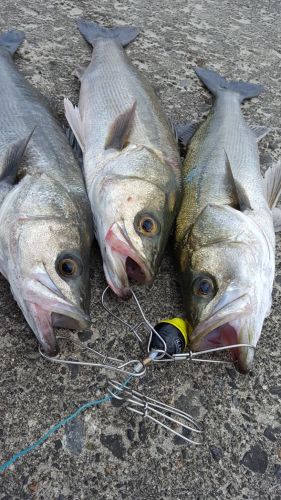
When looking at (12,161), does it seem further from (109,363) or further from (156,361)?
(156,361)

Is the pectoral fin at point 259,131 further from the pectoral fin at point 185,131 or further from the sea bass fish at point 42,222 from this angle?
the sea bass fish at point 42,222

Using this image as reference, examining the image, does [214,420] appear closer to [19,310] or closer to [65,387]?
[65,387]

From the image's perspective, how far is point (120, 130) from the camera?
329 centimetres

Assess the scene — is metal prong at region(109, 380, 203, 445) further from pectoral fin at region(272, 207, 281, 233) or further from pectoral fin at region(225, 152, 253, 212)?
pectoral fin at region(272, 207, 281, 233)

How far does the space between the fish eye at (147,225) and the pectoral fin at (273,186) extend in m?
0.98

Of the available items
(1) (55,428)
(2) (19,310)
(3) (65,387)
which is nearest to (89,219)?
(2) (19,310)

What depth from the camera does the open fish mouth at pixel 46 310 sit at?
2.30 m

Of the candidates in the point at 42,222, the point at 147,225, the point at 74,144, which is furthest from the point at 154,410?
the point at 74,144

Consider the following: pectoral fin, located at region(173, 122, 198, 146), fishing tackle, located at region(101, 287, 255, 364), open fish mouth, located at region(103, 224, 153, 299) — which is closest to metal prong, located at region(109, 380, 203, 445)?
fishing tackle, located at region(101, 287, 255, 364)

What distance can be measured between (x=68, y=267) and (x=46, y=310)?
0.30 meters

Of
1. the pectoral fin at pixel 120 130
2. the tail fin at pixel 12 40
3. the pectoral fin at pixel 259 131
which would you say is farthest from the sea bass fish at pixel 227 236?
the tail fin at pixel 12 40

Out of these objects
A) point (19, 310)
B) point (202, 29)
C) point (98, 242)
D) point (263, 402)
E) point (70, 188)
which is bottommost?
point (263, 402)

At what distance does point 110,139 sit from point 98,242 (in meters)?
0.85

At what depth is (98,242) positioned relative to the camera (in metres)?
2.88
